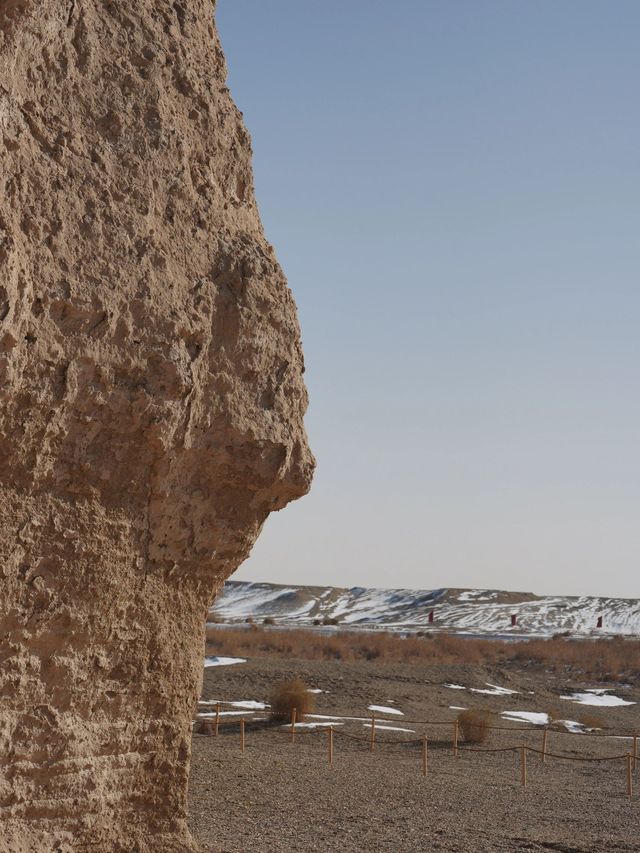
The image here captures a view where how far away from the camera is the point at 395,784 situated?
1298 cm

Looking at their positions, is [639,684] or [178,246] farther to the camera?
[639,684]

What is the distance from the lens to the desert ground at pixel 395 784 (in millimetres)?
9602

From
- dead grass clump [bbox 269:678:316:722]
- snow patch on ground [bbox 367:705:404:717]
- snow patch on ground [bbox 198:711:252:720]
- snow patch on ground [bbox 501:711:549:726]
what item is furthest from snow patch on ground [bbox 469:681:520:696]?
snow patch on ground [bbox 198:711:252:720]

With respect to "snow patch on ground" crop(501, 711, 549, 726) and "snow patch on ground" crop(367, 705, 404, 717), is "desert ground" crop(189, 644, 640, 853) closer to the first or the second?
"snow patch on ground" crop(367, 705, 404, 717)

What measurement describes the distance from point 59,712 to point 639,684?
100 feet

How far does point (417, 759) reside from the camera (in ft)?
52.6

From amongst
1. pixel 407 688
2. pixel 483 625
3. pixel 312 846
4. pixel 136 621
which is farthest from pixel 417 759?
pixel 483 625

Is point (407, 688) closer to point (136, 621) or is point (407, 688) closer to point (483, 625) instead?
point (136, 621)

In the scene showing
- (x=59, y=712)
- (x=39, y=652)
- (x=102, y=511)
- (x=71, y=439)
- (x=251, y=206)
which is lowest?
(x=59, y=712)

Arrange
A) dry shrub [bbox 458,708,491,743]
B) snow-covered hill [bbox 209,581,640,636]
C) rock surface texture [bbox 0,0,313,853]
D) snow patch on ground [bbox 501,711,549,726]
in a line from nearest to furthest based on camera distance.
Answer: rock surface texture [bbox 0,0,313,853] < dry shrub [bbox 458,708,491,743] < snow patch on ground [bbox 501,711,549,726] < snow-covered hill [bbox 209,581,640,636]

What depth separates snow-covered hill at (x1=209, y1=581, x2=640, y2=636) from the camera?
205ft

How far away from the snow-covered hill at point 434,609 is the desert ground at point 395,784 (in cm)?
3252

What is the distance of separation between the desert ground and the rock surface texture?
182 cm

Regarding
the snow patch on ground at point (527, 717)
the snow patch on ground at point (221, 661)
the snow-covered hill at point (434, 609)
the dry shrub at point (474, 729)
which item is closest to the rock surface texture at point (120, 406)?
the dry shrub at point (474, 729)
